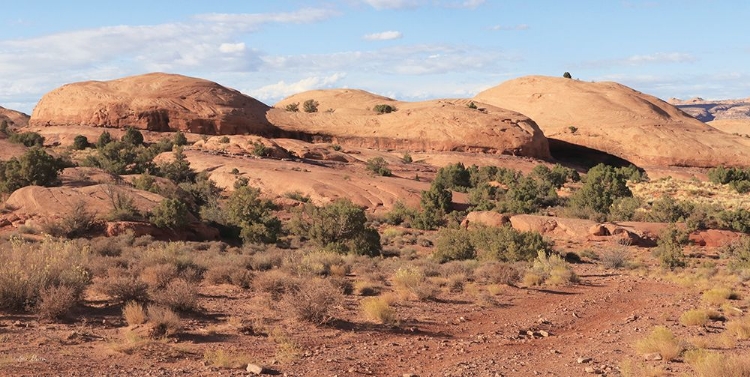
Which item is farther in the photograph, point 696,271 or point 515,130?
point 515,130

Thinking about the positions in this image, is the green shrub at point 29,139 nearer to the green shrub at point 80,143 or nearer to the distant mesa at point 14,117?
the green shrub at point 80,143

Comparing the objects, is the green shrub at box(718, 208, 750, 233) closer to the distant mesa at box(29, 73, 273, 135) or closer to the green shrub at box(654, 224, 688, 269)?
the green shrub at box(654, 224, 688, 269)

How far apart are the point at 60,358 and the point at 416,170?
41.8 m

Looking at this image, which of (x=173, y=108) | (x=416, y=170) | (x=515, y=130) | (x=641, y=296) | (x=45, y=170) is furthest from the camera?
(x=515, y=130)

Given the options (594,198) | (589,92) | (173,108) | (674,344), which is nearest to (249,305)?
(674,344)

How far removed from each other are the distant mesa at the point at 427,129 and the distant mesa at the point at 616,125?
716cm

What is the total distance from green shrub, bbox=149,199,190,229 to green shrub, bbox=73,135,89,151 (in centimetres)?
2785

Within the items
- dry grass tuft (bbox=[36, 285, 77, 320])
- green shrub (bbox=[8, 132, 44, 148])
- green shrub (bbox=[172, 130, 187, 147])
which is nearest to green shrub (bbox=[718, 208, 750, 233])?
dry grass tuft (bbox=[36, 285, 77, 320])

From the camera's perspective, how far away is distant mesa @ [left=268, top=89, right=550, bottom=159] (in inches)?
2325

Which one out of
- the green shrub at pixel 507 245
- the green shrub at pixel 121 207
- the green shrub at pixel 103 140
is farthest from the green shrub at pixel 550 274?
the green shrub at pixel 103 140

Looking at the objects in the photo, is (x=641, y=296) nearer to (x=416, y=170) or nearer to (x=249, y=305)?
(x=249, y=305)

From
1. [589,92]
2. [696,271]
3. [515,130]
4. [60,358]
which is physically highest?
[589,92]

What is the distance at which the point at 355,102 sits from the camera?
71250 millimetres

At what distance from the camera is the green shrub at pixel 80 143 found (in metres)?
48.8
